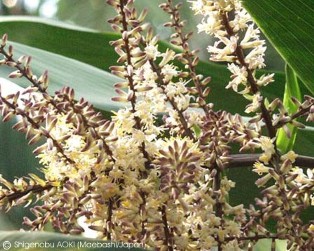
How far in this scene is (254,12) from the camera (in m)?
0.66

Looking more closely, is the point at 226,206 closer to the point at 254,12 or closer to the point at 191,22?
the point at 254,12

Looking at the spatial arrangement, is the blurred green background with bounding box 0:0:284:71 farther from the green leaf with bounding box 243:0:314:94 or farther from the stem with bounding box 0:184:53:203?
the stem with bounding box 0:184:53:203

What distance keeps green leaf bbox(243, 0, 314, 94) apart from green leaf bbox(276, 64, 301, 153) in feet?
0.06

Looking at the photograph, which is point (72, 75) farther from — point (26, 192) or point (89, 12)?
point (89, 12)

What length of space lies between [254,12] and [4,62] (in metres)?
0.21

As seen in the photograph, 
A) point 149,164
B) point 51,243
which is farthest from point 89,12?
point 51,243

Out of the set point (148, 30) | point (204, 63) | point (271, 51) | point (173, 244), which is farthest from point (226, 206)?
point (271, 51)

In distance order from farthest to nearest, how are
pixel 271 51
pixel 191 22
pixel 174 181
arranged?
pixel 191 22, pixel 271 51, pixel 174 181

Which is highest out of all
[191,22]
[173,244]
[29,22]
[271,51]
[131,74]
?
[191,22]

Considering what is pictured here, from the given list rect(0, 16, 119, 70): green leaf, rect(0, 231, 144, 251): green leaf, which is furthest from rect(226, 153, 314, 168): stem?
rect(0, 16, 119, 70): green leaf

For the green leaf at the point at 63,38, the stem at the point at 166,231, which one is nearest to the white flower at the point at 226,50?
the stem at the point at 166,231

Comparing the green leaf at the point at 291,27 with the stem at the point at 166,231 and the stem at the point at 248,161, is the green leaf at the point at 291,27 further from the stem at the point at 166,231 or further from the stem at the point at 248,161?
the stem at the point at 166,231

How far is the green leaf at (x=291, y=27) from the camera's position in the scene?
661mm

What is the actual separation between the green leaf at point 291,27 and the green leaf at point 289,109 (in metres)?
0.02
